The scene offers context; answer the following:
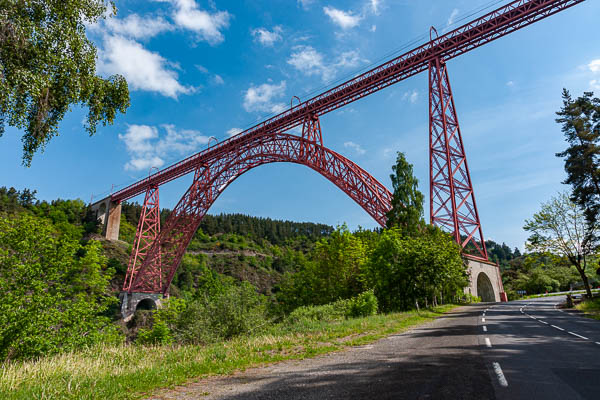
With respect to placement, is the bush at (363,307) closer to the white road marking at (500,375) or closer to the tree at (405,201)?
the tree at (405,201)

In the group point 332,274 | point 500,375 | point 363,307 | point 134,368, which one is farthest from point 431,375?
point 332,274

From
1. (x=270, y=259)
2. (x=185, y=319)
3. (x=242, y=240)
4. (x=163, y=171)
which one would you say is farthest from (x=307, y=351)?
(x=242, y=240)

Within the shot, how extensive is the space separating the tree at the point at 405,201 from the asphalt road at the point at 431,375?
655 inches

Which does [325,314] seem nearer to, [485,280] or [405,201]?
[405,201]

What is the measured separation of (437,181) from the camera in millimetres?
26047

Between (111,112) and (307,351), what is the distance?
8705 millimetres

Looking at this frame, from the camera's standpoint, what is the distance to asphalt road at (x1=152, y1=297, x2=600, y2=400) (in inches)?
181

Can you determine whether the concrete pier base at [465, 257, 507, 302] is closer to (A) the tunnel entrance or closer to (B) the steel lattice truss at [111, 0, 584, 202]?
(A) the tunnel entrance

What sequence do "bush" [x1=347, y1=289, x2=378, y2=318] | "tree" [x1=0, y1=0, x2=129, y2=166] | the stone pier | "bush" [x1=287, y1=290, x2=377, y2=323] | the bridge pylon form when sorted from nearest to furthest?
"tree" [x1=0, y1=0, x2=129, y2=166] < "bush" [x1=287, y1=290, x2=377, y2=323] < "bush" [x1=347, y1=289, x2=378, y2=318] < the bridge pylon < the stone pier

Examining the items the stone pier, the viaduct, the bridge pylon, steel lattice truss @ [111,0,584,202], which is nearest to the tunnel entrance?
the viaduct

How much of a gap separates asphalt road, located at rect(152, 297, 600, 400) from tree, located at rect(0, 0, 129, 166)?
7076 mm

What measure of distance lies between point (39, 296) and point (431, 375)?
12184 mm

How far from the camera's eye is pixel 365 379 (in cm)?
548

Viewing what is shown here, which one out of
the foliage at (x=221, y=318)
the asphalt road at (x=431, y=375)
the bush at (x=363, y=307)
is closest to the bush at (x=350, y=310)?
the bush at (x=363, y=307)
